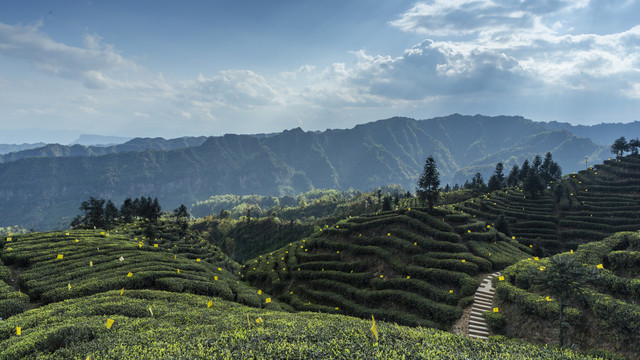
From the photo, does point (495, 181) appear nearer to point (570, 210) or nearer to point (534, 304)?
point (570, 210)

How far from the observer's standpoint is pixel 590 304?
84.8 feet

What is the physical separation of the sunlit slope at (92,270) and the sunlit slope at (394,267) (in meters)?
11.7

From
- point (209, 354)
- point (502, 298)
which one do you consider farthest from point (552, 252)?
point (209, 354)

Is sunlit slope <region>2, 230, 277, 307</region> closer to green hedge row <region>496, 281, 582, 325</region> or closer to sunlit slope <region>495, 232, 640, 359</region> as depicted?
green hedge row <region>496, 281, 582, 325</region>

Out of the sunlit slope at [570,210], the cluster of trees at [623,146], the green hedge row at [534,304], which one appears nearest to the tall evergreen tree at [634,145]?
the cluster of trees at [623,146]

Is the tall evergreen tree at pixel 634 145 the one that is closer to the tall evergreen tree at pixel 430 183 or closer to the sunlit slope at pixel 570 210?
the sunlit slope at pixel 570 210

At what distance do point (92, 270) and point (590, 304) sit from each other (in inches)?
2104

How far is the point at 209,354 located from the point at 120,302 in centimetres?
1646

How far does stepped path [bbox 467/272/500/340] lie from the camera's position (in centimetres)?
3025

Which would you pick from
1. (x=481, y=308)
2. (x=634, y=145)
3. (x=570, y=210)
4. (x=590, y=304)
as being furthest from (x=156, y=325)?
(x=634, y=145)

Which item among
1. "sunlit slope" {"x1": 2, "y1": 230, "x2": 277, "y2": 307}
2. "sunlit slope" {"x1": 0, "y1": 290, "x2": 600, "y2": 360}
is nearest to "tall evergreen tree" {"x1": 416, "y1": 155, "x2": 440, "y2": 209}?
"sunlit slope" {"x1": 2, "y1": 230, "x2": 277, "y2": 307}

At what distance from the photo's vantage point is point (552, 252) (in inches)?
2648

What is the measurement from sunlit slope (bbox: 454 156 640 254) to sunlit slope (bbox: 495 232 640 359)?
106ft

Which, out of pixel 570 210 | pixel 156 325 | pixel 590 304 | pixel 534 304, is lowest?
pixel 534 304
